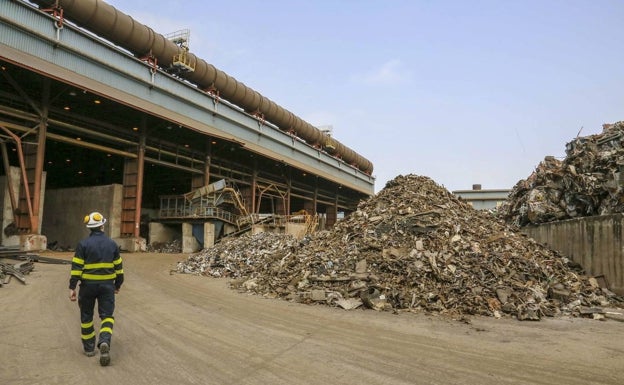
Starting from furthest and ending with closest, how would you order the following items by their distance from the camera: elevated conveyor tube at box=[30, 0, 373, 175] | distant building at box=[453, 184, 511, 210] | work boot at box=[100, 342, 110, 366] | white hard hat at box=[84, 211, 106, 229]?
distant building at box=[453, 184, 511, 210] < elevated conveyor tube at box=[30, 0, 373, 175] < white hard hat at box=[84, 211, 106, 229] < work boot at box=[100, 342, 110, 366]

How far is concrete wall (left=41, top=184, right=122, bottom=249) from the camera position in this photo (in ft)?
84.3

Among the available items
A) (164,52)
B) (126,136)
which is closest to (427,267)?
(126,136)

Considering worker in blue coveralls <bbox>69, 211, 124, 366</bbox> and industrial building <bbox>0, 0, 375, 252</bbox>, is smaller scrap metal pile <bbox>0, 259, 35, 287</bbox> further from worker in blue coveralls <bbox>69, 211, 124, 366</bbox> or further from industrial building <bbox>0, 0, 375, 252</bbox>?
industrial building <bbox>0, 0, 375, 252</bbox>

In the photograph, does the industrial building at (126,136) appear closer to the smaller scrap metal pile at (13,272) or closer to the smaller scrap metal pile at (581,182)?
the smaller scrap metal pile at (13,272)


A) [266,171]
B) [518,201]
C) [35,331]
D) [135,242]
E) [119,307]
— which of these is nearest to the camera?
[35,331]

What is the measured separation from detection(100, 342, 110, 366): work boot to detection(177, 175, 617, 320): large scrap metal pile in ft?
18.9

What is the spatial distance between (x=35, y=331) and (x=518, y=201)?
1811cm

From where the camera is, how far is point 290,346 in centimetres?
590

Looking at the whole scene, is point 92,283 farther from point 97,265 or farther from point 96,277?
point 97,265

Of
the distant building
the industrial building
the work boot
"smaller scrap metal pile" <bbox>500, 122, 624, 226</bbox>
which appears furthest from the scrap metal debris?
the distant building

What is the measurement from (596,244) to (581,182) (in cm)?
266

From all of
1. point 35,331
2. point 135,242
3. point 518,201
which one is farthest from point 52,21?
point 518,201

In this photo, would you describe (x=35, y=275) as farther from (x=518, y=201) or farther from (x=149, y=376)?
(x=518, y=201)

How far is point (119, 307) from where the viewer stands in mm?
8641
